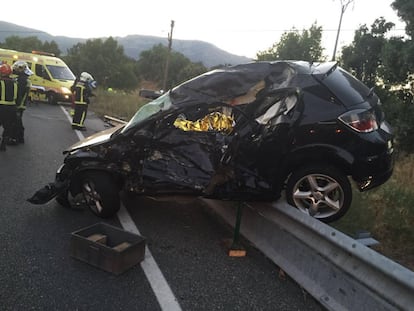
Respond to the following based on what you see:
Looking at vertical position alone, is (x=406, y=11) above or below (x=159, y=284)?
above

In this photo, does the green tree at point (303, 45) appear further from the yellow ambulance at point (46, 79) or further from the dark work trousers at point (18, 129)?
the dark work trousers at point (18, 129)

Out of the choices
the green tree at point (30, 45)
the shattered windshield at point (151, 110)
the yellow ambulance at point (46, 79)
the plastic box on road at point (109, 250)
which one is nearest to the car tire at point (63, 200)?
the shattered windshield at point (151, 110)

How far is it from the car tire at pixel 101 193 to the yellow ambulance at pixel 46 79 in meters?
16.1

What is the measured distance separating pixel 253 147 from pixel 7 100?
645 cm

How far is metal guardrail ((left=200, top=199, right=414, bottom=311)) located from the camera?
2.71 m

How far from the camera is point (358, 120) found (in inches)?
170

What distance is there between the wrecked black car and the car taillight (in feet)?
0.03

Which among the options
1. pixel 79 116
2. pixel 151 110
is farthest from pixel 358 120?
pixel 79 116

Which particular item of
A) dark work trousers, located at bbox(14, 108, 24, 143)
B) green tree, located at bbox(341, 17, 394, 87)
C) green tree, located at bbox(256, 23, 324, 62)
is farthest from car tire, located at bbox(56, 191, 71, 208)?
green tree, located at bbox(256, 23, 324, 62)

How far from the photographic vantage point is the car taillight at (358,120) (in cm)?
430

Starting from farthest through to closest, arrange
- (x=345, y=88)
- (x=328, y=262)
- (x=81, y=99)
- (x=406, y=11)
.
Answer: (x=406, y=11) → (x=81, y=99) → (x=345, y=88) → (x=328, y=262)

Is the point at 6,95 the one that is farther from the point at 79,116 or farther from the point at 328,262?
the point at 328,262

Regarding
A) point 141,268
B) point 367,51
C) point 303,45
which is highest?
point 303,45

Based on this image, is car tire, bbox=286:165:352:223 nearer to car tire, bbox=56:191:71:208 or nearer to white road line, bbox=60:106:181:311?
white road line, bbox=60:106:181:311
